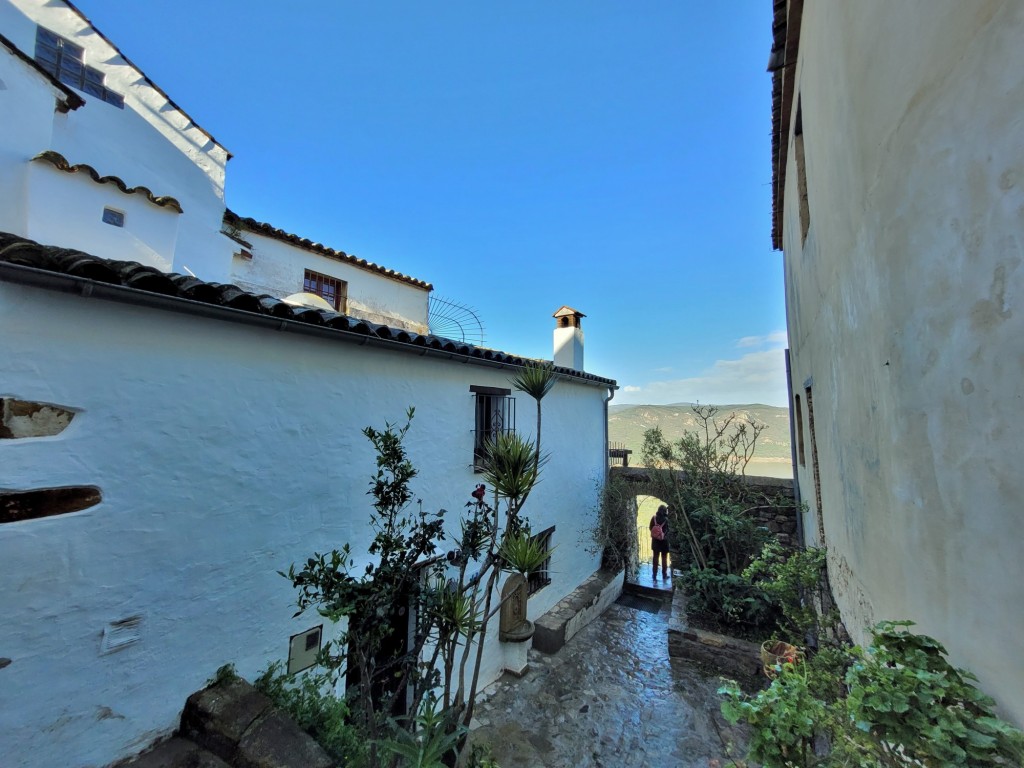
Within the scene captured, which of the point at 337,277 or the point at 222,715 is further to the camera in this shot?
the point at 337,277

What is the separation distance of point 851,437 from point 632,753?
471 cm

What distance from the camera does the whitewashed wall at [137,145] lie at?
5598 mm

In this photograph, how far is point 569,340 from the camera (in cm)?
1017

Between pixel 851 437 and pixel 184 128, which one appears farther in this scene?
pixel 184 128

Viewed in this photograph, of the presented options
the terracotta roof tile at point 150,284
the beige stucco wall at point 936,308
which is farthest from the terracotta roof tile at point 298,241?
the beige stucco wall at point 936,308

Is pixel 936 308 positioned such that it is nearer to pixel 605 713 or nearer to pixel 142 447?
pixel 142 447

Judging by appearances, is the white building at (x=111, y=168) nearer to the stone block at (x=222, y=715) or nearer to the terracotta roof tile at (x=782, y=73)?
the stone block at (x=222, y=715)

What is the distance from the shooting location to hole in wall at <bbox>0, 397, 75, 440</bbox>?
7.58ft

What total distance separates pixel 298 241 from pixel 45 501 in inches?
302

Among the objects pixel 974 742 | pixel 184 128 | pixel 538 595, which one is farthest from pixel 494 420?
pixel 184 128

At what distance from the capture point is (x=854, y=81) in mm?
2328

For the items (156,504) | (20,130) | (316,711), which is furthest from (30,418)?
(20,130)

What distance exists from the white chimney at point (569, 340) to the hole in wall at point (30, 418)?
8.55 meters

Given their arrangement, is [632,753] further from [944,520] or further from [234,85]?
[234,85]
